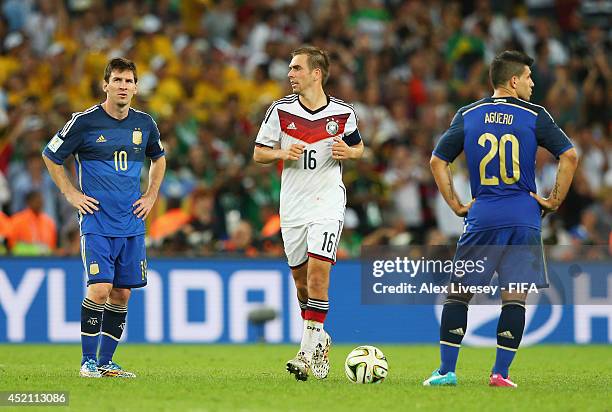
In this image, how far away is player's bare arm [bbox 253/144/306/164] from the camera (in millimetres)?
9742

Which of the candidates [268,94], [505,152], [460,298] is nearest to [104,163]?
[460,298]

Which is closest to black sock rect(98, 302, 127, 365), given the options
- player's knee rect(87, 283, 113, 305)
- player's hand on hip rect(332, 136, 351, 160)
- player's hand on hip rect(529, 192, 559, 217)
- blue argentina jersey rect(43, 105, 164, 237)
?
player's knee rect(87, 283, 113, 305)

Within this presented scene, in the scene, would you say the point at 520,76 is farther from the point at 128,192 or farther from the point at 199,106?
the point at 199,106

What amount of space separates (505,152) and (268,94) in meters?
10.3

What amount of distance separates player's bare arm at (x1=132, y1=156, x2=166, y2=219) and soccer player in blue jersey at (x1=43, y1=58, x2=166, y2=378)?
0.04 ft

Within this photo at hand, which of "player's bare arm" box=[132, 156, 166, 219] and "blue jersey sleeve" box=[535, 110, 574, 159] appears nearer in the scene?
"blue jersey sleeve" box=[535, 110, 574, 159]

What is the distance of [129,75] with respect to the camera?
9.83 m

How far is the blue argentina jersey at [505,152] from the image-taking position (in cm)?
912

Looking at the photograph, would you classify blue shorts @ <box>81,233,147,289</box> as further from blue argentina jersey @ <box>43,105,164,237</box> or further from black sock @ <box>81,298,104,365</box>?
black sock @ <box>81,298,104,365</box>

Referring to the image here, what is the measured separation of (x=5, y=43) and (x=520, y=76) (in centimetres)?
1202

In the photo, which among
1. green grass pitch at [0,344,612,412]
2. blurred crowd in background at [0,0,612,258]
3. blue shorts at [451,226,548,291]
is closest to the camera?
green grass pitch at [0,344,612,412]

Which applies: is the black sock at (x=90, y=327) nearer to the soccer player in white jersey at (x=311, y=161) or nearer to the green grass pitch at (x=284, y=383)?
the green grass pitch at (x=284, y=383)

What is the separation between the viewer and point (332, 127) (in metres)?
10.0

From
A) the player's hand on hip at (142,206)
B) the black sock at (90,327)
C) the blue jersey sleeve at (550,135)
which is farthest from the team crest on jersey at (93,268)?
the blue jersey sleeve at (550,135)
